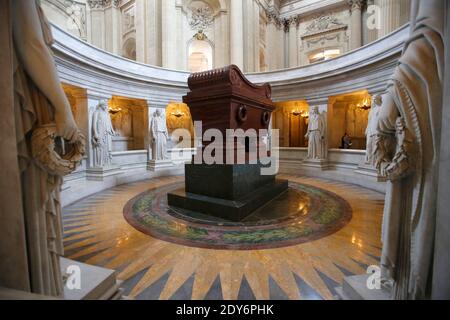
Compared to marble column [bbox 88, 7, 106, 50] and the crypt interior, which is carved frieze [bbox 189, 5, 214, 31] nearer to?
the crypt interior

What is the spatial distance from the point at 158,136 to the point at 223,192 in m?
5.90

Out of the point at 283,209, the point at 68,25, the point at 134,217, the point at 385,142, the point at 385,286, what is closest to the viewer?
the point at 385,142

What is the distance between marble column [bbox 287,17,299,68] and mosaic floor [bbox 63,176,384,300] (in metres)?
15.4

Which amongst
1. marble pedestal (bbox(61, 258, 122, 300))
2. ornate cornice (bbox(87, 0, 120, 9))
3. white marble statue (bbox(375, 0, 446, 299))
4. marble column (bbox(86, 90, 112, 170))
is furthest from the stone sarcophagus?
ornate cornice (bbox(87, 0, 120, 9))

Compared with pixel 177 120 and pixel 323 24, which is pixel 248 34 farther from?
pixel 177 120

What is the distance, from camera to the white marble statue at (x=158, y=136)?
9.02m

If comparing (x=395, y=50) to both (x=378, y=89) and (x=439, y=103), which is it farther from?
(x=439, y=103)

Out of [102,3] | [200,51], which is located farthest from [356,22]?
[102,3]

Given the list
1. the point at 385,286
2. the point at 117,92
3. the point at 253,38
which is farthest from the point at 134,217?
the point at 253,38

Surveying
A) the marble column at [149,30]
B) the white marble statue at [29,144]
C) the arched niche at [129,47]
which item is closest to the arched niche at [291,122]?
the marble column at [149,30]

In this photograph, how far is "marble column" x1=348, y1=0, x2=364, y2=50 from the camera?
14180mm

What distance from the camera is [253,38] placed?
14320 millimetres

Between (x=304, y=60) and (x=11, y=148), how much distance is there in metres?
19.3

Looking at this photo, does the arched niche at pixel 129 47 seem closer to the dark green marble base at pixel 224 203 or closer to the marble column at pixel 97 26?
the marble column at pixel 97 26
